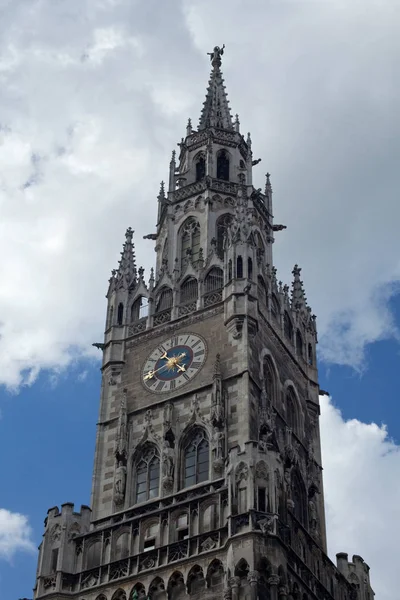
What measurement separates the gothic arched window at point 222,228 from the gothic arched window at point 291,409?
8.50 m

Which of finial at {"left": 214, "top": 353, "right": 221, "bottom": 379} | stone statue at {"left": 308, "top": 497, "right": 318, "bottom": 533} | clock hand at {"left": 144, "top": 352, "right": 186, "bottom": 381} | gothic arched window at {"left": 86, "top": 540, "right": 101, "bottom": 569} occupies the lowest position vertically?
gothic arched window at {"left": 86, "top": 540, "right": 101, "bottom": 569}

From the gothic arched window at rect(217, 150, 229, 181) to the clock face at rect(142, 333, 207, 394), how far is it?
1380cm

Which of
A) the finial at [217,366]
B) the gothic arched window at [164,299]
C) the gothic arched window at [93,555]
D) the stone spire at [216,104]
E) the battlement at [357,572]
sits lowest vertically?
the gothic arched window at [93,555]

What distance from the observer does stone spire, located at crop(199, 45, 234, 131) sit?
7069 cm

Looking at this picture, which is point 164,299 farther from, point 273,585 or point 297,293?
point 273,585

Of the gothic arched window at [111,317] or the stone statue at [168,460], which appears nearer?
the stone statue at [168,460]

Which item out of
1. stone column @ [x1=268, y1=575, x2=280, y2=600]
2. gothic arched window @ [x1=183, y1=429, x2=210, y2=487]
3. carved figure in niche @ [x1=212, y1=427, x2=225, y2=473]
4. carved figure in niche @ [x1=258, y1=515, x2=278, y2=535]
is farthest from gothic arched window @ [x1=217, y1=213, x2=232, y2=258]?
stone column @ [x1=268, y1=575, x2=280, y2=600]

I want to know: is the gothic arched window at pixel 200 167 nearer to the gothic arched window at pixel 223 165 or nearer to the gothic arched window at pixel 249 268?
the gothic arched window at pixel 223 165

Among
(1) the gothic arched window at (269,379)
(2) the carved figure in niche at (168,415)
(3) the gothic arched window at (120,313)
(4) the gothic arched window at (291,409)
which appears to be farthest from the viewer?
(3) the gothic arched window at (120,313)

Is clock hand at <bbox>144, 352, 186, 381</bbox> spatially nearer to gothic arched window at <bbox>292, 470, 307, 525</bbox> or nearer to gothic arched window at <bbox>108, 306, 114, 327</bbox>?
gothic arched window at <bbox>108, 306, 114, 327</bbox>

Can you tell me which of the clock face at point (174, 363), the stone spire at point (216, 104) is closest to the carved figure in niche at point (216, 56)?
the stone spire at point (216, 104)

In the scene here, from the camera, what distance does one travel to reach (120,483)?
168ft

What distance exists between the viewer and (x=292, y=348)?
59.2m

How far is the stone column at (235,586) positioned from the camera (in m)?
42.9
